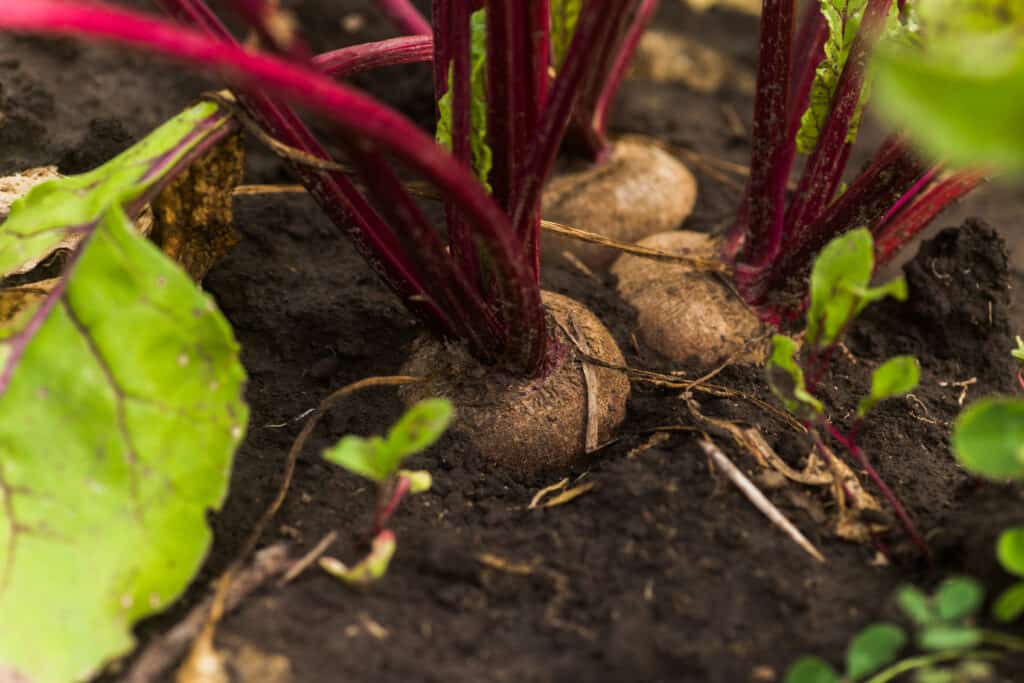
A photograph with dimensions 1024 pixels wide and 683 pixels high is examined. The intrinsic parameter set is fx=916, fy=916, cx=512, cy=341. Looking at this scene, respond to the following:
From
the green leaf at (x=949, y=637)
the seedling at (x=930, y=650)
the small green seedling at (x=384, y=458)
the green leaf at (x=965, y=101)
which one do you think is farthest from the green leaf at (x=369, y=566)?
the green leaf at (x=965, y=101)

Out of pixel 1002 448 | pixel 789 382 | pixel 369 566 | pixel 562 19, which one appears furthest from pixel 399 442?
pixel 562 19

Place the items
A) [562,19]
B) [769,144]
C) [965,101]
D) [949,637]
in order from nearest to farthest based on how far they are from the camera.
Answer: [965,101] → [949,637] → [769,144] → [562,19]

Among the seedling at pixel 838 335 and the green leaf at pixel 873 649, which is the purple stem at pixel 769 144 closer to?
the seedling at pixel 838 335

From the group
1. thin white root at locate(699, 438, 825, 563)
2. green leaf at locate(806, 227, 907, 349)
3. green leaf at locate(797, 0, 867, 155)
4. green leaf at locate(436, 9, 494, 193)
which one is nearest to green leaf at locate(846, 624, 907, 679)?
thin white root at locate(699, 438, 825, 563)

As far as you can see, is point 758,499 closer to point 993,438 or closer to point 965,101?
point 993,438

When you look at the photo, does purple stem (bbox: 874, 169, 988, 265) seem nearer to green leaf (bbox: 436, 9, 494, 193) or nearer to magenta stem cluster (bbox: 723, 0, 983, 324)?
magenta stem cluster (bbox: 723, 0, 983, 324)

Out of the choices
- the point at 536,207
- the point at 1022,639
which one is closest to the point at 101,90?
the point at 536,207
